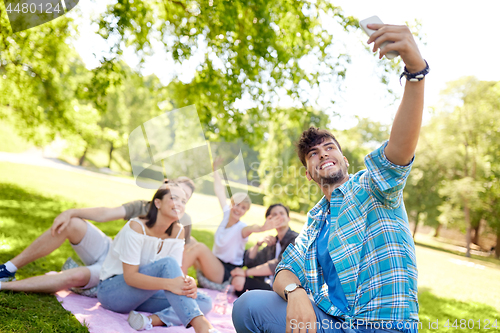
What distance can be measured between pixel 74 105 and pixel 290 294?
39.8ft

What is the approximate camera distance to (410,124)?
1.39 metres

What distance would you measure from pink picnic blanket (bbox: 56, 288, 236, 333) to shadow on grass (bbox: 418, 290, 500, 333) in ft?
7.74

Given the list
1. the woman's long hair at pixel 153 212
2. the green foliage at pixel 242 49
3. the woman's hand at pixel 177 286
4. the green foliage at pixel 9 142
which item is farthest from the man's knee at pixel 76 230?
the green foliage at pixel 9 142

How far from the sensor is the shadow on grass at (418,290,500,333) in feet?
14.7

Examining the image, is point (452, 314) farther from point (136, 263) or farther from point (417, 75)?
point (417, 75)

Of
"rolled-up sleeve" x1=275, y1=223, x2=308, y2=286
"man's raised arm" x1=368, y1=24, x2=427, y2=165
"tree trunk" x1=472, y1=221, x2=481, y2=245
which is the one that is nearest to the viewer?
"man's raised arm" x1=368, y1=24, x2=427, y2=165

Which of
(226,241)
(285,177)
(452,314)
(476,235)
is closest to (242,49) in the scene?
(226,241)

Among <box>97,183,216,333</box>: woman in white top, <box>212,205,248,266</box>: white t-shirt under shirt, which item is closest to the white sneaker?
<box>97,183,216,333</box>: woman in white top

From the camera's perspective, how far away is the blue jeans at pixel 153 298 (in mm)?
2504

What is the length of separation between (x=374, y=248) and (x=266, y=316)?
25.1 inches

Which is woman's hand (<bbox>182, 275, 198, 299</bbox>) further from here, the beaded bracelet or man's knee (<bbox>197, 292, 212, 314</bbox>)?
the beaded bracelet

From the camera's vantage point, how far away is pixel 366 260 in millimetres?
1666

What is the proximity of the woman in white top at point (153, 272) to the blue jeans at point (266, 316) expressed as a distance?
2.36 feet

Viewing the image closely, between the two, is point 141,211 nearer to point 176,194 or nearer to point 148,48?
point 176,194
